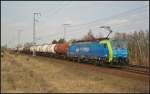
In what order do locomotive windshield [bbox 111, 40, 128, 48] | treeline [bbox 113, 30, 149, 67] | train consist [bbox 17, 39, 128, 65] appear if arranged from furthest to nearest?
treeline [bbox 113, 30, 149, 67] → locomotive windshield [bbox 111, 40, 128, 48] → train consist [bbox 17, 39, 128, 65]

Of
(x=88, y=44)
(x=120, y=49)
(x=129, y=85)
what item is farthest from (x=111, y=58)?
(x=129, y=85)

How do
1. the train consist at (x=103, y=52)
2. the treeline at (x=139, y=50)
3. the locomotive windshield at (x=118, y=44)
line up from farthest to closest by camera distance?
the treeline at (x=139, y=50), the locomotive windshield at (x=118, y=44), the train consist at (x=103, y=52)

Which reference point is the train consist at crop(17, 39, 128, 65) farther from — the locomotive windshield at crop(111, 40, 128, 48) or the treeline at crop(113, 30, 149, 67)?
the treeline at crop(113, 30, 149, 67)

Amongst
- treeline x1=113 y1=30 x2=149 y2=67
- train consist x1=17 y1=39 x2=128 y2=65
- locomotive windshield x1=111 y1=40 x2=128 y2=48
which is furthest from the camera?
treeline x1=113 y1=30 x2=149 y2=67

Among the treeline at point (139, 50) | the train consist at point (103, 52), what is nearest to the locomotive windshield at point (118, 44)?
the train consist at point (103, 52)

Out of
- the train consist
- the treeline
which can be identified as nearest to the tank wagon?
the train consist

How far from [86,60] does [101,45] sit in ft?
21.6

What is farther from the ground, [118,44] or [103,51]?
[118,44]

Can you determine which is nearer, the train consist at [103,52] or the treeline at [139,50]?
the train consist at [103,52]

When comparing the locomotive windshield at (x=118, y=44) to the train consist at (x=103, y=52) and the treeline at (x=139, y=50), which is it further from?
the treeline at (x=139, y=50)

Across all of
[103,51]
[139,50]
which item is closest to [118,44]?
[103,51]

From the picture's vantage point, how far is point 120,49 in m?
28.1

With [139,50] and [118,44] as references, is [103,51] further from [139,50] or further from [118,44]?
[139,50]

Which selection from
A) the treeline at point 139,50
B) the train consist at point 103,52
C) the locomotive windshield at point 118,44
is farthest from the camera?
the treeline at point 139,50
